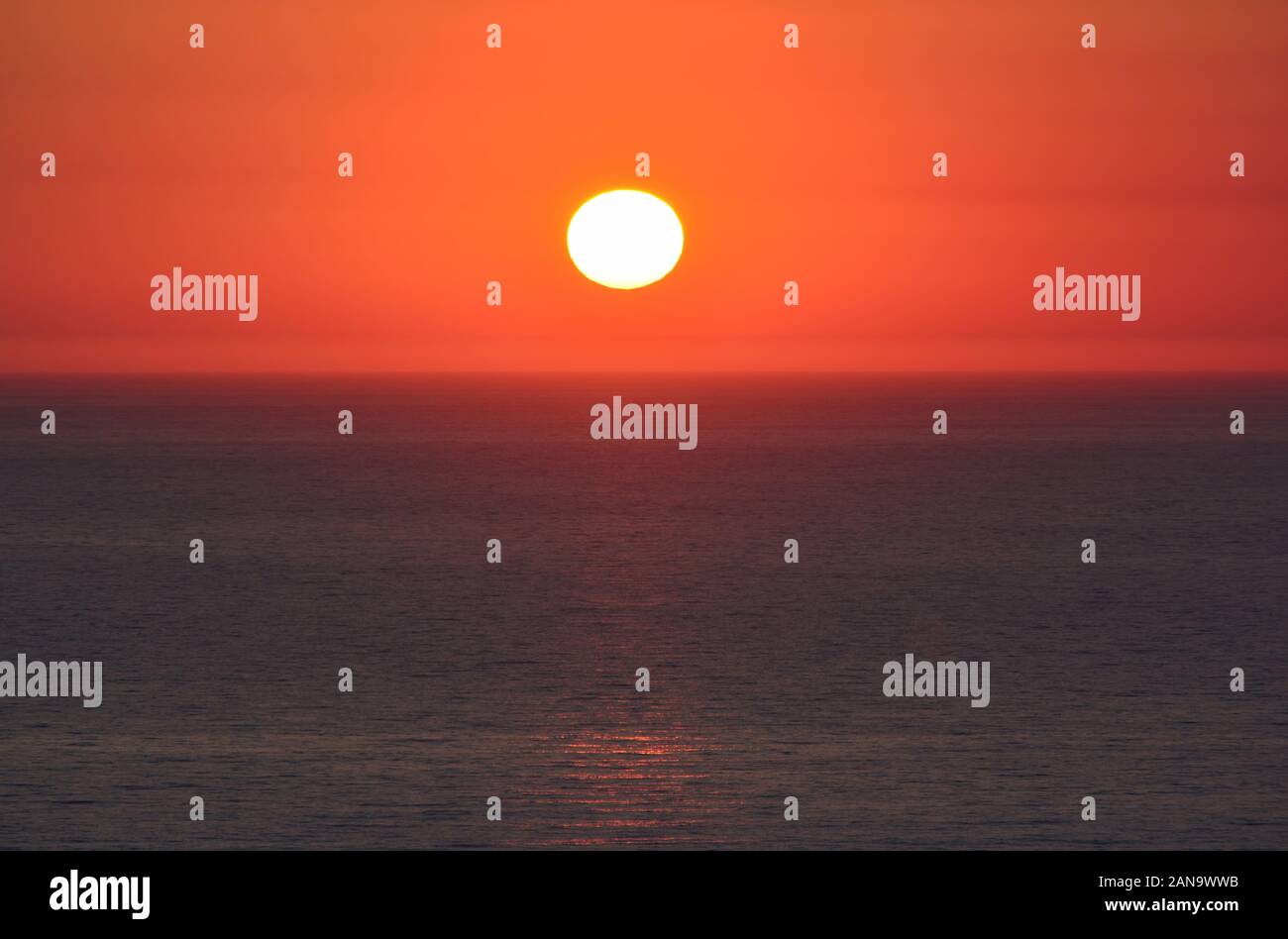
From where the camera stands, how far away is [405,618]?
383 feet

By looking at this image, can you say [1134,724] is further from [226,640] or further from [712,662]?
[226,640]
